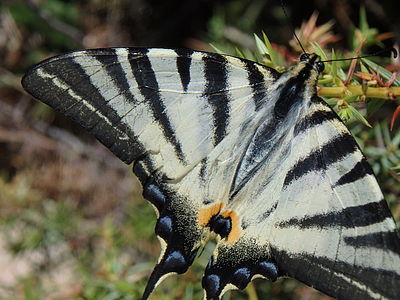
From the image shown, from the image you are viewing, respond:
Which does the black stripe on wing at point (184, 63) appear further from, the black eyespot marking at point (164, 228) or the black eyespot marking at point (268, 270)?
the black eyespot marking at point (268, 270)

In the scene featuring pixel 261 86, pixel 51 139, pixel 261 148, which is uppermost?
pixel 51 139

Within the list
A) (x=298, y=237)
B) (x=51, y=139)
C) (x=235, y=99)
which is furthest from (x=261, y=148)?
(x=51, y=139)

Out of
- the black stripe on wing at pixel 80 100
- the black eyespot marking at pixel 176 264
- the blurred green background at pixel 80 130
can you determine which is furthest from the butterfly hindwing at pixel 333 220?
the blurred green background at pixel 80 130

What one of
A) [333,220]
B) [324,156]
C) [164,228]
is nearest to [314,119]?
[324,156]

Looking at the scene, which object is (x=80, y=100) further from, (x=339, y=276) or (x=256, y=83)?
(x=339, y=276)

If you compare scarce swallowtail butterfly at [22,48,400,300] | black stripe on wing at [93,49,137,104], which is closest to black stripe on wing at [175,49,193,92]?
scarce swallowtail butterfly at [22,48,400,300]

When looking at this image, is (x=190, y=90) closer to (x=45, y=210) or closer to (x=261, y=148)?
(x=261, y=148)
